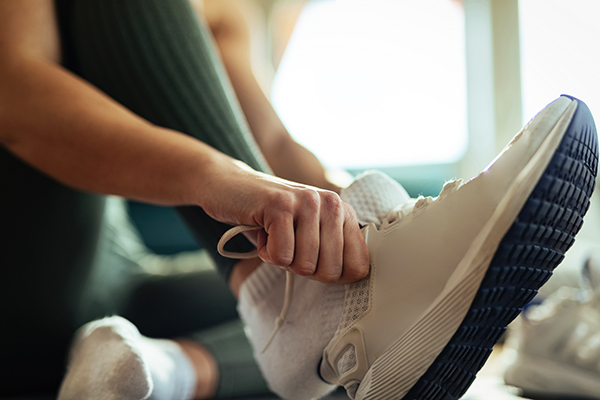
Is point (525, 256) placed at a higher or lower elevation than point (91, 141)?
lower

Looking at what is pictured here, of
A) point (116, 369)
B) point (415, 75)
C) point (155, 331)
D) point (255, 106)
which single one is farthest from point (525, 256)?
point (415, 75)

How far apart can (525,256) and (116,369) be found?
390 millimetres

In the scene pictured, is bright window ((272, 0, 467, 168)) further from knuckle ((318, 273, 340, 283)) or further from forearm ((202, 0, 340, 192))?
knuckle ((318, 273, 340, 283))

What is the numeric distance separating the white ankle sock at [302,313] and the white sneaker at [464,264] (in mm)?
26

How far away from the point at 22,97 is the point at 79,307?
0.35m

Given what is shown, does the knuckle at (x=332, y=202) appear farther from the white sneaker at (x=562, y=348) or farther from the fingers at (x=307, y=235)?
the white sneaker at (x=562, y=348)

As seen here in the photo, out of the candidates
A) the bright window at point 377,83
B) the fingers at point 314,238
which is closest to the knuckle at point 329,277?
the fingers at point 314,238

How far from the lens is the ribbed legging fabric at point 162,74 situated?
1.69 ft

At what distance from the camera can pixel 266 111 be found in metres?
0.79

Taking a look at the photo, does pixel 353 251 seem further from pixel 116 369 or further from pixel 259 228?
pixel 116 369

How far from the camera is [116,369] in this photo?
1.44 ft

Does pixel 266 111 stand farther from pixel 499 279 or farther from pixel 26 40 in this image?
pixel 499 279

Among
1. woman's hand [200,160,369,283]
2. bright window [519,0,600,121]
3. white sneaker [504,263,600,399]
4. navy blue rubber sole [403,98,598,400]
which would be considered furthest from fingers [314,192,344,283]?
bright window [519,0,600,121]

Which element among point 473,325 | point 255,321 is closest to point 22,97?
point 255,321
